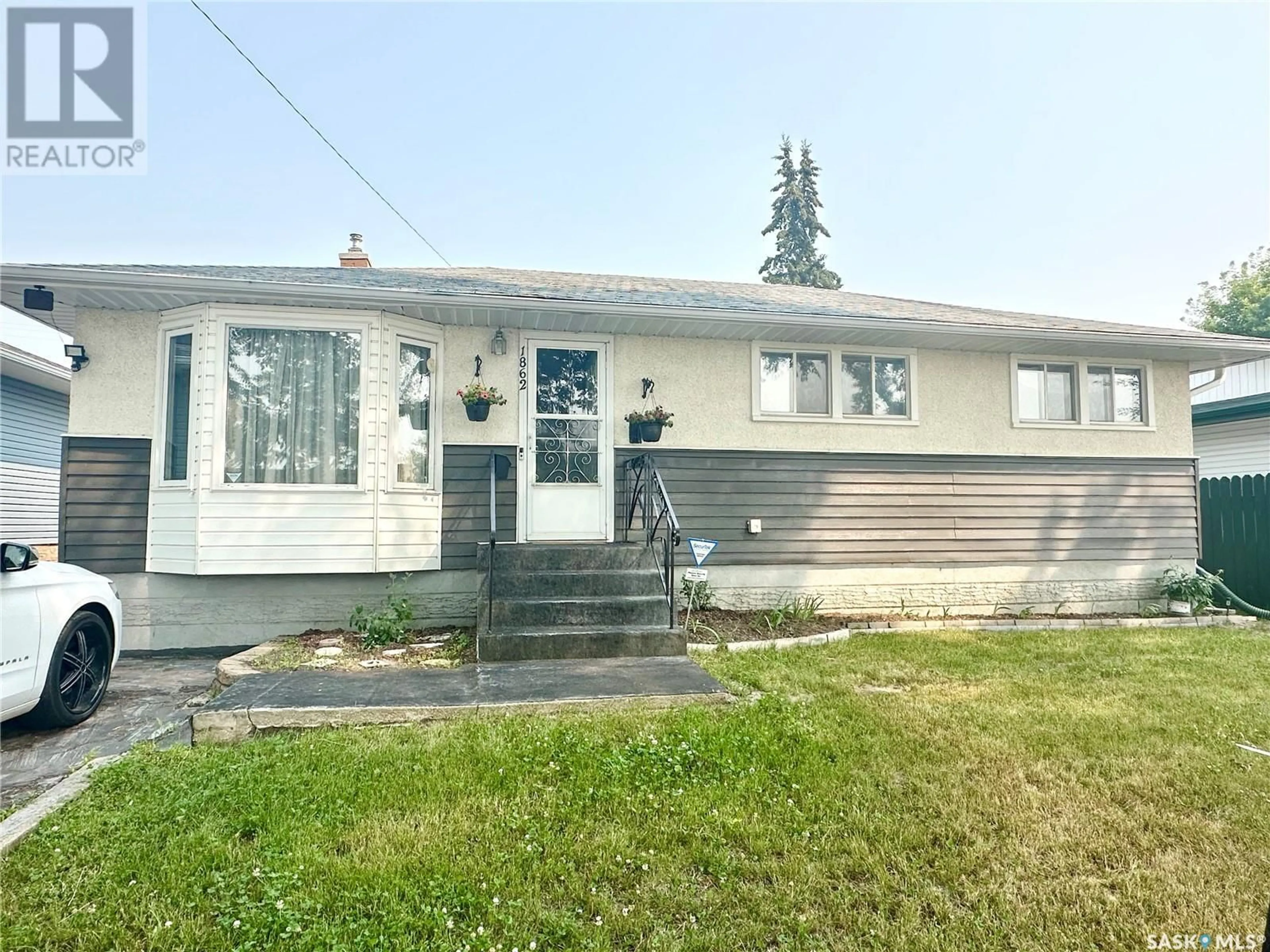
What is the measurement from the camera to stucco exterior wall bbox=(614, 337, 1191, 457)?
676cm

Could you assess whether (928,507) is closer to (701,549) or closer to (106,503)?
(701,549)

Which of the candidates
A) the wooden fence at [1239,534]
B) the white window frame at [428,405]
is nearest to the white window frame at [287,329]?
the white window frame at [428,405]

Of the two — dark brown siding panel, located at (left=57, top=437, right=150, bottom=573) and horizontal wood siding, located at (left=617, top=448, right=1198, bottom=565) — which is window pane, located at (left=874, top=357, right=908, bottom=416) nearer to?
horizontal wood siding, located at (left=617, top=448, right=1198, bottom=565)

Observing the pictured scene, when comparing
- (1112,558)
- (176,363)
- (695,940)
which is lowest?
(695,940)

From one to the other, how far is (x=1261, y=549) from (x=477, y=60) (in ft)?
40.7

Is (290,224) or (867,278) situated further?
(867,278)

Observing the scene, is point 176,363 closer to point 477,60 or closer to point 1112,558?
point 477,60

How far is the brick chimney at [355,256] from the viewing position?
8.80 meters

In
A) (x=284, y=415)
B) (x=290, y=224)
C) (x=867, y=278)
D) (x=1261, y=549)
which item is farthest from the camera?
(x=867, y=278)

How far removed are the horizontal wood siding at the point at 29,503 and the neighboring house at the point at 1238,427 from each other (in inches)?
714

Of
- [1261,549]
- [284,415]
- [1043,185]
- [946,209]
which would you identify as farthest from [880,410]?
[946,209]

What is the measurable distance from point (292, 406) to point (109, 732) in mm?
2935

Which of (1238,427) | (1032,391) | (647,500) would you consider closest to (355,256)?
(647,500)

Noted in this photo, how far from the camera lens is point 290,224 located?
1100cm
